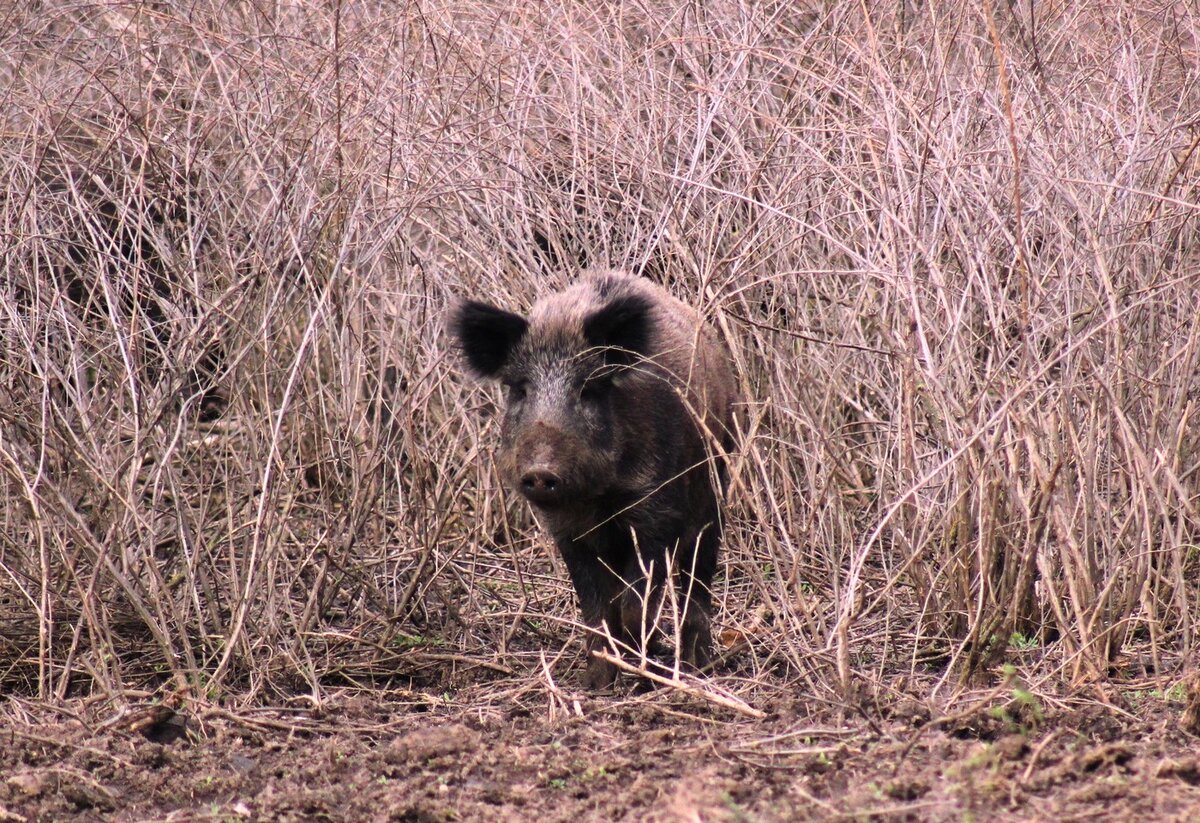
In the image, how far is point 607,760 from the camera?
4078 millimetres

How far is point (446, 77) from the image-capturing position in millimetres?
6391

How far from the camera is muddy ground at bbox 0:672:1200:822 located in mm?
3504

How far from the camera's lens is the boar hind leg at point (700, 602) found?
531 cm

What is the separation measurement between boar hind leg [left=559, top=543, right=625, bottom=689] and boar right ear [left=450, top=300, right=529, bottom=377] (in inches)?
28.9

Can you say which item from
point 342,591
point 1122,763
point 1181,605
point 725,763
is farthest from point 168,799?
point 1181,605

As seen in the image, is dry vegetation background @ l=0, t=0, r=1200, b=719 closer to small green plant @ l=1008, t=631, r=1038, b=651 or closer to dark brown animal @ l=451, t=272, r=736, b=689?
small green plant @ l=1008, t=631, r=1038, b=651

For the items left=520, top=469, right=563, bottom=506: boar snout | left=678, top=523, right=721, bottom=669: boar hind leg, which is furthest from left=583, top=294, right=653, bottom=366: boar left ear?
left=678, top=523, right=721, bottom=669: boar hind leg

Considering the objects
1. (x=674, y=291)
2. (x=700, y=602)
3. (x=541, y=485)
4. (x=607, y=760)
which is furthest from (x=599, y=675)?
(x=674, y=291)

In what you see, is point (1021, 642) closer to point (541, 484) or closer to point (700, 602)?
point (700, 602)

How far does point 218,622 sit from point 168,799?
95 centimetres

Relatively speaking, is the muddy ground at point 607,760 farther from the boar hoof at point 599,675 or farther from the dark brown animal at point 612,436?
the dark brown animal at point 612,436

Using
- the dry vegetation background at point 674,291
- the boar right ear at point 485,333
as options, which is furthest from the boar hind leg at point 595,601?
the boar right ear at point 485,333

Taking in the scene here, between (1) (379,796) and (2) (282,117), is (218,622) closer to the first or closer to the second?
(1) (379,796)

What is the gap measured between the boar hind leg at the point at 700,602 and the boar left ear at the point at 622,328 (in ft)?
2.38
